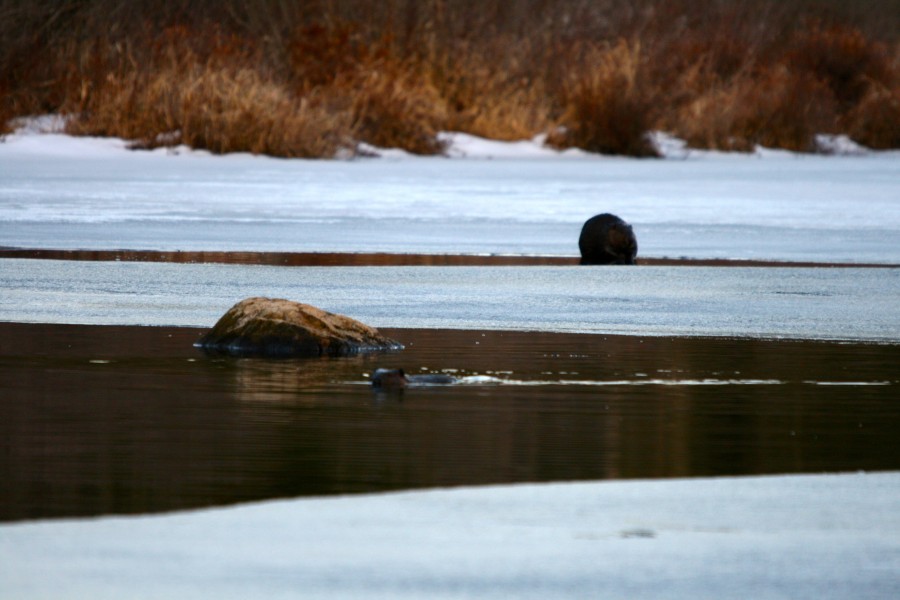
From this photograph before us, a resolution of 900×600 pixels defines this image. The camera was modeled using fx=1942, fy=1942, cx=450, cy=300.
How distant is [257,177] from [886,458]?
1459cm

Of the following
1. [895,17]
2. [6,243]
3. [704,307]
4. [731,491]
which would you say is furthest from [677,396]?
[895,17]

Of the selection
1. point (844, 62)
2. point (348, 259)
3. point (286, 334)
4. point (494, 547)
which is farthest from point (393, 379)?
point (844, 62)

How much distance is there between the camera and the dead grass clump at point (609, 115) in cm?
2628

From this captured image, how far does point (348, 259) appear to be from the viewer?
11.7m

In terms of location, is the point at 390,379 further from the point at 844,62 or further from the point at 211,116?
the point at 844,62

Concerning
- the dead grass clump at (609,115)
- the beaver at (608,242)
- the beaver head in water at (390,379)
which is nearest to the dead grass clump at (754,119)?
the dead grass clump at (609,115)

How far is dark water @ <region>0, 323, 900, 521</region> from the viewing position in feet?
14.4

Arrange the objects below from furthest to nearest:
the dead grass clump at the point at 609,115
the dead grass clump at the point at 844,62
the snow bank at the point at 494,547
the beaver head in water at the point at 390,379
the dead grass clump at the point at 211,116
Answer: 1. the dead grass clump at the point at 844,62
2. the dead grass clump at the point at 609,115
3. the dead grass clump at the point at 211,116
4. the beaver head in water at the point at 390,379
5. the snow bank at the point at 494,547

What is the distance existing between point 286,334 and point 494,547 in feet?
11.9

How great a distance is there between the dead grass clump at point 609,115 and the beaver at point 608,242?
587 inches

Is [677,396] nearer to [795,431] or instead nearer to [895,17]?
[795,431]

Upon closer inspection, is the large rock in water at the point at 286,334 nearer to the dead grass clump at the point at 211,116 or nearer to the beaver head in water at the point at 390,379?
the beaver head in water at the point at 390,379

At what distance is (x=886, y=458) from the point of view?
477 cm

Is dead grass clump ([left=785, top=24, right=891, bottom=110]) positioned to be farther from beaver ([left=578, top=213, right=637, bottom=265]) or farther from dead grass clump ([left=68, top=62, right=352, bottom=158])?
beaver ([left=578, top=213, right=637, bottom=265])
